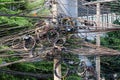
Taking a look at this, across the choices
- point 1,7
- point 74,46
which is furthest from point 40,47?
point 1,7

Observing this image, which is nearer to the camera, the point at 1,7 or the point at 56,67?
the point at 56,67

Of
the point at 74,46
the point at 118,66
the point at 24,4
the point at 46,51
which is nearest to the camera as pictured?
the point at 46,51

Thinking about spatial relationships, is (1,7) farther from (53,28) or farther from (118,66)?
(118,66)

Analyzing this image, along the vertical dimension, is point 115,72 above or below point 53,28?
below

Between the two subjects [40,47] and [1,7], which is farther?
[1,7]

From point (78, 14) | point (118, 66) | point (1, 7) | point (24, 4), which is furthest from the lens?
point (78, 14)

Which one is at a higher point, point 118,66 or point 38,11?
point 38,11

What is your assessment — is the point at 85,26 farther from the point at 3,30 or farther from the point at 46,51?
the point at 3,30

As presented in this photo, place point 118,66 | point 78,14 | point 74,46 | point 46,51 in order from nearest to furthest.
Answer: point 46,51 → point 74,46 → point 118,66 → point 78,14

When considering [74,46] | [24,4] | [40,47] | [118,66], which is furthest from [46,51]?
[118,66]
